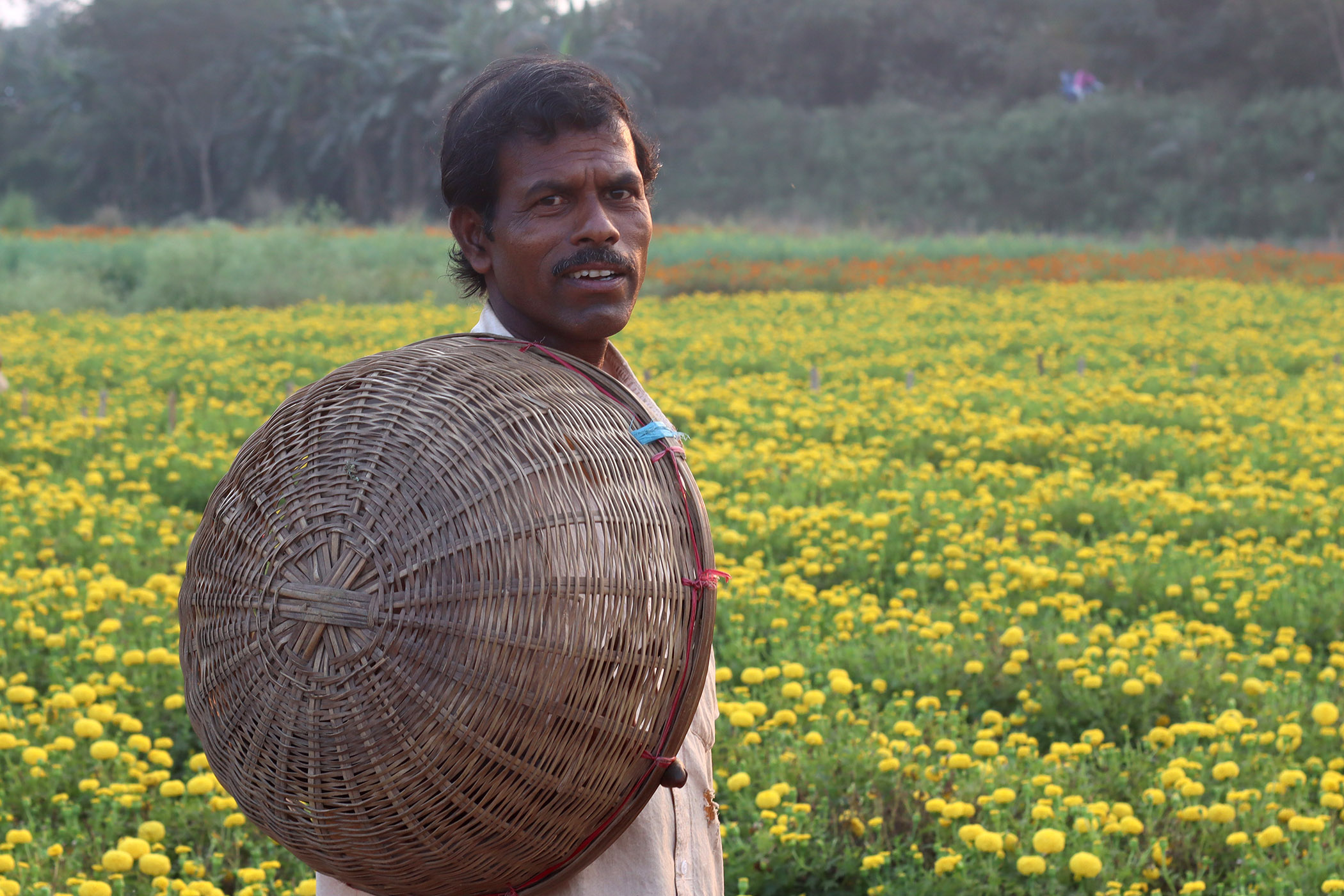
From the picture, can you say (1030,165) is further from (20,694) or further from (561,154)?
(561,154)

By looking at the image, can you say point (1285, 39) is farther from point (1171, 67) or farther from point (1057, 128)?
point (1057, 128)

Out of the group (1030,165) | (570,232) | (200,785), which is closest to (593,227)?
(570,232)

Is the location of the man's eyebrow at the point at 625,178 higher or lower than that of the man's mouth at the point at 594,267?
higher

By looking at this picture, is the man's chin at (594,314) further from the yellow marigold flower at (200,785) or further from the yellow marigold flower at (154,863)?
the yellow marigold flower at (200,785)

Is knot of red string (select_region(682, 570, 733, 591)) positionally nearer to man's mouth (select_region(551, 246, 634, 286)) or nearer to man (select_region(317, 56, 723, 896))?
man (select_region(317, 56, 723, 896))

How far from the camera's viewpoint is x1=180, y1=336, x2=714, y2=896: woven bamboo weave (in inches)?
50.8

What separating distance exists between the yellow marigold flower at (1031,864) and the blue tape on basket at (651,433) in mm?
1820

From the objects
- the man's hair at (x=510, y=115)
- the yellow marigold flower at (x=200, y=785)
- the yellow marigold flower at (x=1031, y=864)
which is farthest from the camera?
the yellow marigold flower at (x=200, y=785)

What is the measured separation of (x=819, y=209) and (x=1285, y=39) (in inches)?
548

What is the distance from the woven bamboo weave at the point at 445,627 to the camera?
4.23 ft

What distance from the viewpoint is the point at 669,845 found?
5.03ft

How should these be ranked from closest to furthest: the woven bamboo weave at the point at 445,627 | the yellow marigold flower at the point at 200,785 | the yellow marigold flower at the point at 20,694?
the woven bamboo weave at the point at 445,627
the yellow marigold flower at the point at 200,785
the yellow marigold flower at the point at 20,694

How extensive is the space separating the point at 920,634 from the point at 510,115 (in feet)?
9.99

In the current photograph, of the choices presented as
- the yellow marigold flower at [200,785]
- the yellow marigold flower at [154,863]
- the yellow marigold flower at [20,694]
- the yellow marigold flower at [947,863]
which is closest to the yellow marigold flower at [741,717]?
the yellow marigold flower at [947,863]
